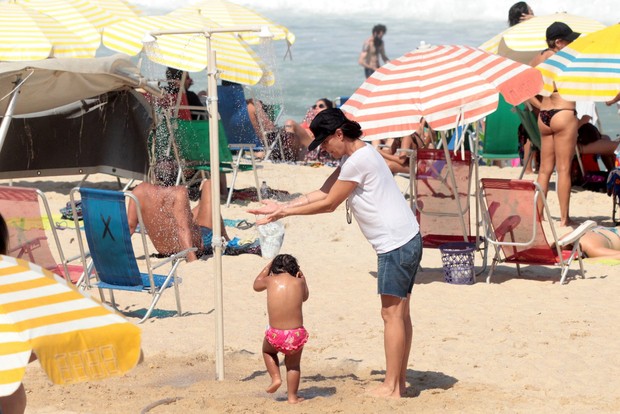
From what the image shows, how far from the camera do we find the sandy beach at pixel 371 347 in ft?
18.2

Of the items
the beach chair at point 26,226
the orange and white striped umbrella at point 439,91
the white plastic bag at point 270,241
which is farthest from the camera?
the white plastic bag at point 270,241

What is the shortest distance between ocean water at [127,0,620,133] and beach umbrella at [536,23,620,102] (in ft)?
65.9

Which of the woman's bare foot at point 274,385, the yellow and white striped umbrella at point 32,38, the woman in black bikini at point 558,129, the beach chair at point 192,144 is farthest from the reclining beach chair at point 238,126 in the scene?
the woman's bare foot at point 274,385

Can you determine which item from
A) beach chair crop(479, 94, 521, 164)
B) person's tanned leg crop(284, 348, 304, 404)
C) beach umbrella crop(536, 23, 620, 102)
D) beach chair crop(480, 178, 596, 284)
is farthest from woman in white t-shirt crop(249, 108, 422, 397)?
beach chair crop(479, 94, 521, 164)

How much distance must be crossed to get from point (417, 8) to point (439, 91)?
120 feet

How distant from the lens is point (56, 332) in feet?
10.2

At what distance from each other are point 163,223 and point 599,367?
3514mm

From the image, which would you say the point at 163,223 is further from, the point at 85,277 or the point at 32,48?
A: the point at 32,48

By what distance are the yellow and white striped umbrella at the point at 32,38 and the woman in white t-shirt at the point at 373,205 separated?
20.4ft

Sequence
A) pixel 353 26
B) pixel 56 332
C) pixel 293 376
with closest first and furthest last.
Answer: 1. pixel 56 332
2. pixel 293 376
3. pixel 353 26

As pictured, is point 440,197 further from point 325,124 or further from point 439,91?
point 325,124

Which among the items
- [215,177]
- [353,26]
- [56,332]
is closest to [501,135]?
[215,177]

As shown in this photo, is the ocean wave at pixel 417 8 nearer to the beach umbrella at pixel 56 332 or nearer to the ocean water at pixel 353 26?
the ocean water at pixel 353 26

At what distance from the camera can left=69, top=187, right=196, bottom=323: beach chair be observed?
6.97 m
